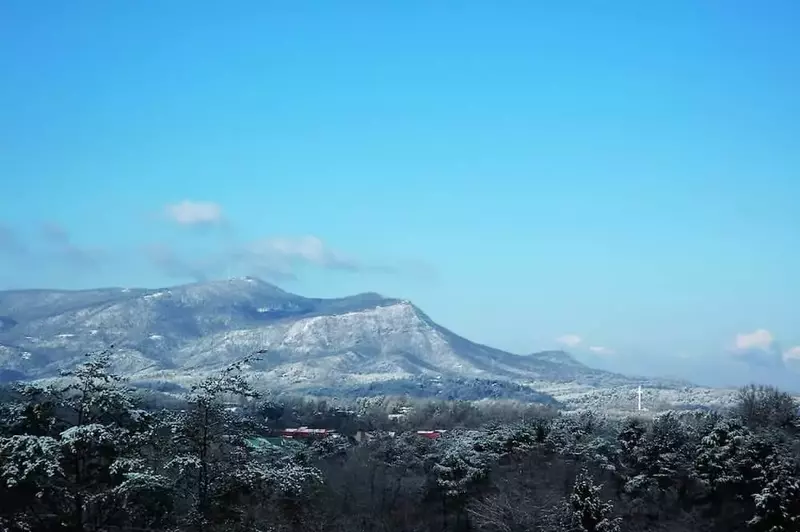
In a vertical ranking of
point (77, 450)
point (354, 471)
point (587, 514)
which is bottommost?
point (354, 471)

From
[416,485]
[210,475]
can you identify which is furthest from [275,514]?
[416,485]

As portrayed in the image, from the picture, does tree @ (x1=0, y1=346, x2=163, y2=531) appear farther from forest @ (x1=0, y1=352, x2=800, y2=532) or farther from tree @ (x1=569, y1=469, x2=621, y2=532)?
tree @ (x1=569, y1=469, x2=621, y2=532)

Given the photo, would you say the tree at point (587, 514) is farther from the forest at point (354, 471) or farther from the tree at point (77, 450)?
the tree at point (77, 450)

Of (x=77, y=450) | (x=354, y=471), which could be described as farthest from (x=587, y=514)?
(x=354, y=471)

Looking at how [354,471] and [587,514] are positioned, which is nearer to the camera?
[587,514]

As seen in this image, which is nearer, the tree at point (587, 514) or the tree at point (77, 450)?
the tree at point (77, 450)

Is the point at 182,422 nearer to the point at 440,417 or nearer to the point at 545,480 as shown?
the point at 545,480

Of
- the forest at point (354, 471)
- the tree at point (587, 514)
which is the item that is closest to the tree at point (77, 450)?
the forest at point (354, 471)

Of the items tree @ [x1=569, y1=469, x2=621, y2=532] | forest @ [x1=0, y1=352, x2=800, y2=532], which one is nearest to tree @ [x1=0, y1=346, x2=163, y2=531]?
forest @ [x1=0, y1=352, x2=800, y2=532]

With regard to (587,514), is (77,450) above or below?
above

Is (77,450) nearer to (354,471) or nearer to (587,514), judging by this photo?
(587,514)

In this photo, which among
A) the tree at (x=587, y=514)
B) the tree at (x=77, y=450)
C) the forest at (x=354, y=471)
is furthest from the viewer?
the tree at (x=587, y=514)
